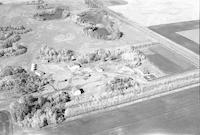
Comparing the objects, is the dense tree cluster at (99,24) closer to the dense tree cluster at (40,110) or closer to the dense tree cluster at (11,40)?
the dense tree cluster at (11,40)

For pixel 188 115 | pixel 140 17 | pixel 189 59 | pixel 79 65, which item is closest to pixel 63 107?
pixel 79 65

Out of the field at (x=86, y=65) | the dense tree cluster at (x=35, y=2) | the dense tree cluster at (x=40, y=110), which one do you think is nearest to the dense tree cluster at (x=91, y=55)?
the field at (x=86, y=65)

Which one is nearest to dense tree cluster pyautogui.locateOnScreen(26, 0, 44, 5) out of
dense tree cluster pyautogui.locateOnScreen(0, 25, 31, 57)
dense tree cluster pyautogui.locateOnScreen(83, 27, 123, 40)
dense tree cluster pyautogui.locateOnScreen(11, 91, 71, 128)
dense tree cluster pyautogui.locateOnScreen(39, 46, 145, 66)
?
dense tree cluster pyautogui.locateOnScreen(0, 25, 31, 57)

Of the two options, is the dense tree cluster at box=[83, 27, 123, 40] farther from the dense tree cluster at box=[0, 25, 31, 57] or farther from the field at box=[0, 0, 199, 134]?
the dense tree cluster at box=[0, 25, 31, 57]

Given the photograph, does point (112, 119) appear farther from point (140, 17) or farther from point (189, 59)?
point (140, 17)

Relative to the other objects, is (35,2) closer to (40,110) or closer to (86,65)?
(86,65)
